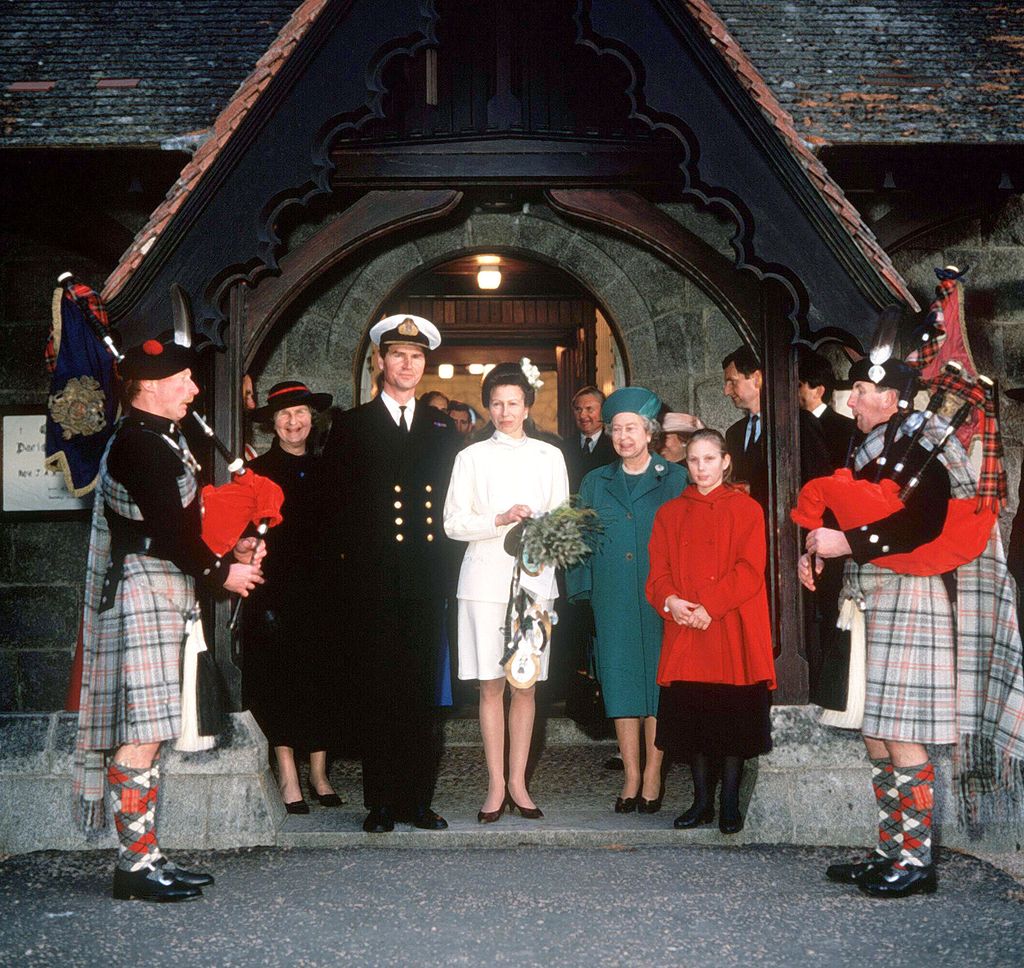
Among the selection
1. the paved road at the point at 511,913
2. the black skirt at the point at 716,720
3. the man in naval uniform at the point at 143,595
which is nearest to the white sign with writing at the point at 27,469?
the paved road at the point at 511,913

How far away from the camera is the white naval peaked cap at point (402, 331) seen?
5.77 metres

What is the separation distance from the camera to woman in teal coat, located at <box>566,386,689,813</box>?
19.3ft

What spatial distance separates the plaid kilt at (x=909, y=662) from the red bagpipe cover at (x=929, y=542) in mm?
82

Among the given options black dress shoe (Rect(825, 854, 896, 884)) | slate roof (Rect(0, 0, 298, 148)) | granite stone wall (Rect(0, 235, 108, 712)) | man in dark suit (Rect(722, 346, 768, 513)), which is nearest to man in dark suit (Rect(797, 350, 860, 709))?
man in dark suit (Rect(722, 346, 768, 513))

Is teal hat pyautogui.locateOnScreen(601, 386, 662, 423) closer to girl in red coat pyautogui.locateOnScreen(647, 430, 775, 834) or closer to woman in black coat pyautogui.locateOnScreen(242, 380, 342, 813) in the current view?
girl in red coat pyautogui.locateOnScreen(647, 430, 775, 834)

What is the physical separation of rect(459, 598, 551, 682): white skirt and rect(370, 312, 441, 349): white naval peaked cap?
3.98 feet

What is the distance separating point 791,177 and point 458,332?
7.96 m

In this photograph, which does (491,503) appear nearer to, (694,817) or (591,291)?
(694,817)

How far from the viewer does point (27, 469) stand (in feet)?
27.8

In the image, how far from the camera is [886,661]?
15.7 ft

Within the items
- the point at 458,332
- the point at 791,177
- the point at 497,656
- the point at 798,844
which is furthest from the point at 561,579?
the point at 458,332

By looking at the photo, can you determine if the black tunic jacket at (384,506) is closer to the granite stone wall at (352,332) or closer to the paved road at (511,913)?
the paved road at (511,913)

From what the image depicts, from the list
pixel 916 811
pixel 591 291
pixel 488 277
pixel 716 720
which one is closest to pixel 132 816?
pixel 716 720

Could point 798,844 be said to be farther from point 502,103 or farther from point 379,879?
point 502,103
